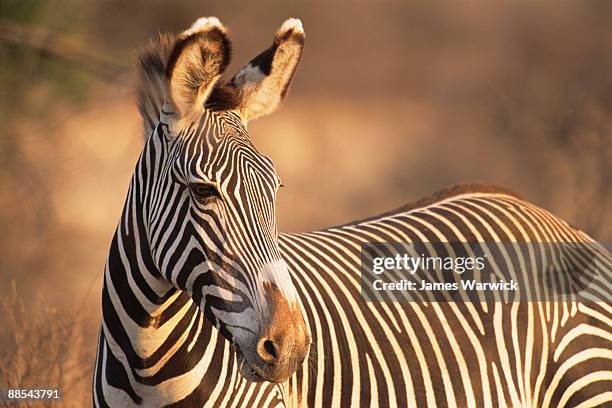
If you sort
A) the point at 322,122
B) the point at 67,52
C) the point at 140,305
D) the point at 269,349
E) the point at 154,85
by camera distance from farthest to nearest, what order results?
the point at 322,122 → the point at 67,52 → the point at 154,85 → the point at 140,305 → the point at 269,349

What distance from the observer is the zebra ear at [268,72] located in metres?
3.21

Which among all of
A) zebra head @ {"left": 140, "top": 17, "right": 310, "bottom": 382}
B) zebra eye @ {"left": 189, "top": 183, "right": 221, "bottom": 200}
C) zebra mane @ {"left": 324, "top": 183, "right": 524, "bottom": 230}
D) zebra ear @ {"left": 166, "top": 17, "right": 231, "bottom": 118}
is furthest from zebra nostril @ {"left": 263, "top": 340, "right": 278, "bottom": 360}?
zebra mane @ {"left": 324, "top": 183, "right": 524, "bottom": 230}

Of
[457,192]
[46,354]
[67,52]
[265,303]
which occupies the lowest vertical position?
[265,303]

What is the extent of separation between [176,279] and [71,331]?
2.15 meters

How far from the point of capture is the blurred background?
17.7 feet

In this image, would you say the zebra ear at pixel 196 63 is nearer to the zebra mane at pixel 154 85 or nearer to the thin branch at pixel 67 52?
the zebra mane at pixel 154 85

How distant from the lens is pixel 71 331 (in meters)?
4.79

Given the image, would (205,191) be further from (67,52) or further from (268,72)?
(67,52)

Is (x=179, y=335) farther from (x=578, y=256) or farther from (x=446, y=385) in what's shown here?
(x=578, y=256)

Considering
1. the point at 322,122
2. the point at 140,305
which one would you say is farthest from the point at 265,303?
the point at 322,122

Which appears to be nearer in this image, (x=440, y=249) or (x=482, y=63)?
(x=440, y=249)

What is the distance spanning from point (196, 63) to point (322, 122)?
38.3ft

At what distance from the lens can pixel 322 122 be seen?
14539 millimetres

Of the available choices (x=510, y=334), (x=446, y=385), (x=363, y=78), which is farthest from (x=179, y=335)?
(x=363, y=78)
